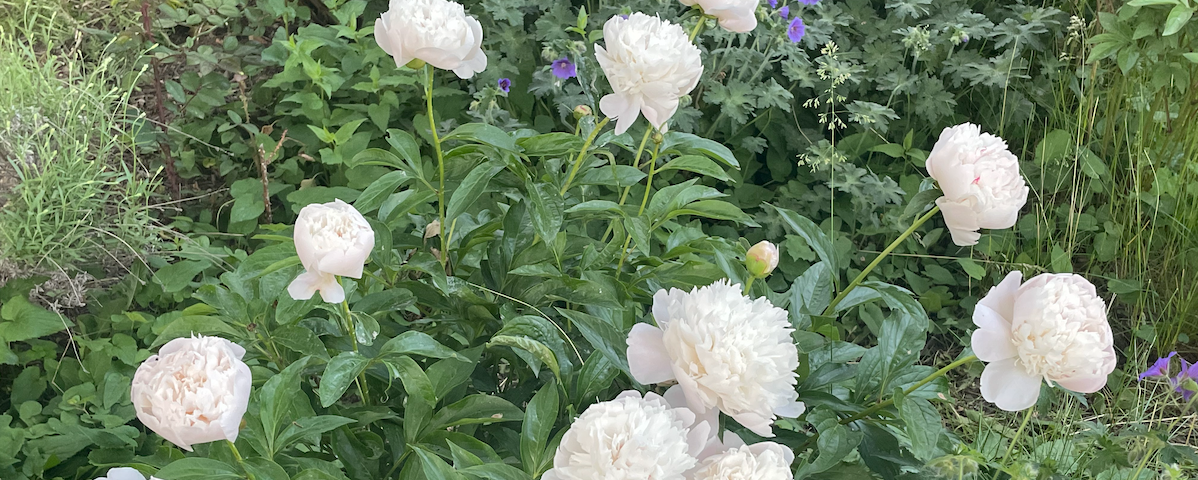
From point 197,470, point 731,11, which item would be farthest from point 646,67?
point 197,470

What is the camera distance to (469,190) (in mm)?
847

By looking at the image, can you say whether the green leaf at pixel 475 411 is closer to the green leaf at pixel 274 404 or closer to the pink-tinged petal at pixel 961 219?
the green leaf at pixel 274 404

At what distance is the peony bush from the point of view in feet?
1.98

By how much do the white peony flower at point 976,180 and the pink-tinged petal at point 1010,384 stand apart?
135 millimetres

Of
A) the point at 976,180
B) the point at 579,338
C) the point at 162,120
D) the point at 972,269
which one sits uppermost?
the point at 976,180

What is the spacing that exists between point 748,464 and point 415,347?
30 centimetres

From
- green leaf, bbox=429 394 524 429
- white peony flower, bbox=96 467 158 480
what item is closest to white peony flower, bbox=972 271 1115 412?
green leaf, bbox=429 394 524 429

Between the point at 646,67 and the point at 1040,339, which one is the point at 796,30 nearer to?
the point at 646,67

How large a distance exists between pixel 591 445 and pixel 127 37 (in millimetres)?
1989

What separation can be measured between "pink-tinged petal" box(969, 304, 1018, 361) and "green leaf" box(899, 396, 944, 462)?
74 mm

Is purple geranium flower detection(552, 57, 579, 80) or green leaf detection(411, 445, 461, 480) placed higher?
green leaf detection(411, 445, 461, 480)

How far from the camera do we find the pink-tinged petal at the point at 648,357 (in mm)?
646

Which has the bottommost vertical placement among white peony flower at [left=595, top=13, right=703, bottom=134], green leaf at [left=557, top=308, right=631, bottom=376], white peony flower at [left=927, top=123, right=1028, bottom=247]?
green leaf at [left=557, top=308, right=631, bottom=376]

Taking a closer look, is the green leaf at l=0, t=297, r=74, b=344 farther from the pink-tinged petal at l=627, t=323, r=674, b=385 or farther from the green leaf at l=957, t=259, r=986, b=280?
the green leaf at l=957, t=259, r=986, b=280
